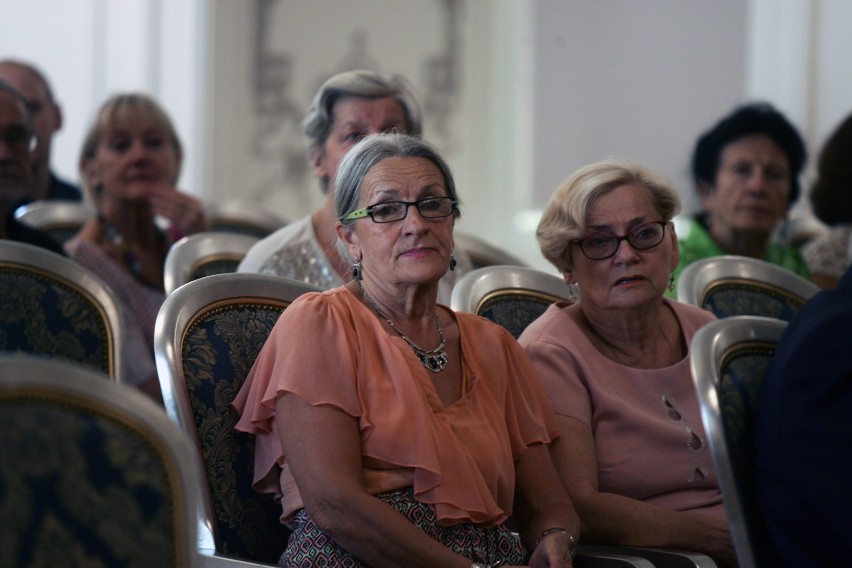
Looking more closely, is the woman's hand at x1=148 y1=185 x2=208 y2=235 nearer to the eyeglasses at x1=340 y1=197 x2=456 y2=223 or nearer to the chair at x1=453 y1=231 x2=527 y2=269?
the chair at x1=453 y1=231 x2=527 y2=269

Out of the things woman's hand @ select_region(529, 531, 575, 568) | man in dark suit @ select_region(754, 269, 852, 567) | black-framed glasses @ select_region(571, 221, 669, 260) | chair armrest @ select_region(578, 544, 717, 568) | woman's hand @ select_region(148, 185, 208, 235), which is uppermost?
black-framed glasses @ select_region(571, 221, 669, 260)

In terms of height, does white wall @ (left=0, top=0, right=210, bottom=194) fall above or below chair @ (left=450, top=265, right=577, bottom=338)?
above

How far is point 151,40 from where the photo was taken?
6.12 metres

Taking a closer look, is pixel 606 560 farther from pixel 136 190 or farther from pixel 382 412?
pixel 136 190

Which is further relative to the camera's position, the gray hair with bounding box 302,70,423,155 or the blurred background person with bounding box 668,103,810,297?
the blurred background person with bounding box 668,103,810,297

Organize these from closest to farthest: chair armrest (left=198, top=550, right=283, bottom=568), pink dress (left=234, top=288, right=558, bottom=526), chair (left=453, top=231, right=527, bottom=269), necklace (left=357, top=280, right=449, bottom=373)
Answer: chair armrest (left=198, top=550, right=283, bottom=568)
pink dress (left=234, top=288, right=558, bottom=526)
necklace (left=357, top=280, right=449, bottom=373)
chair (left=453, top=231, right=527, bottom=269)

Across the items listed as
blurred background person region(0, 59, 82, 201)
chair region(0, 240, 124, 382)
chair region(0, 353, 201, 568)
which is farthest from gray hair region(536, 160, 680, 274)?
blurred background person region(0, 59, 82, 201)

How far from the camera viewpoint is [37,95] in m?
4.19

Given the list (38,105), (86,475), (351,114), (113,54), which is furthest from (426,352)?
(113,54)

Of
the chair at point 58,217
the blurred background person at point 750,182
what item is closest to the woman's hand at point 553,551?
the blurred background person at point 750,182

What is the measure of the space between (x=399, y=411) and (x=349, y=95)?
1.33 metres

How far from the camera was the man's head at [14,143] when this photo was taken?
2.81 metres

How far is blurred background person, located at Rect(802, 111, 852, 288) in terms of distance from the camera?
361cm

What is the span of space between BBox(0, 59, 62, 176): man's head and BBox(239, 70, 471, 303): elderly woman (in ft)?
4.87
